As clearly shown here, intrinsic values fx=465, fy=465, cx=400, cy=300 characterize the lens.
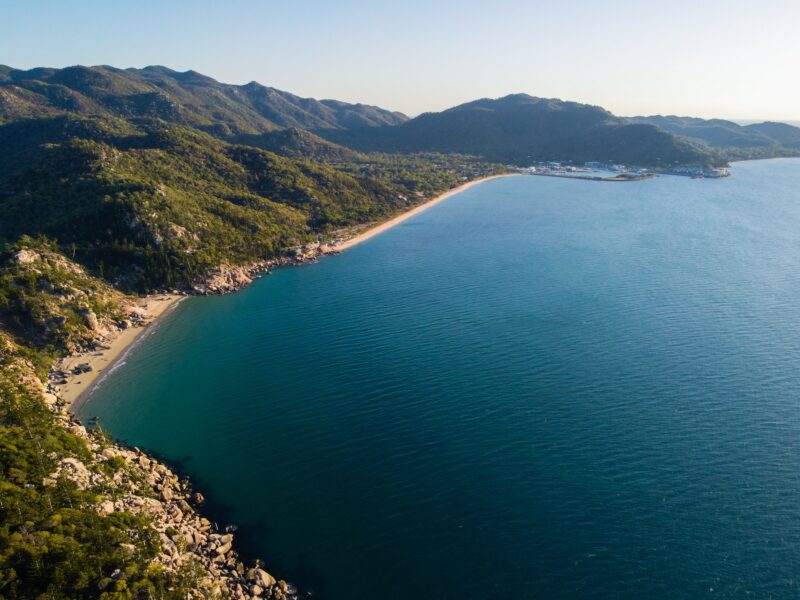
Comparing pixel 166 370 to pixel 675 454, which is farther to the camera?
pixel 166 370

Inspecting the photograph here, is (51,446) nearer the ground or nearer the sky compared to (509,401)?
nearer the sky

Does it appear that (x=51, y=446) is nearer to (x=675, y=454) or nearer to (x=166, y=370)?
(x=166, y=370)

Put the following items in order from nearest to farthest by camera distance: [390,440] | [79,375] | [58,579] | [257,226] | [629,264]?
[58,579] → [390,440] → [79,375] → [629,264] → [257,226]

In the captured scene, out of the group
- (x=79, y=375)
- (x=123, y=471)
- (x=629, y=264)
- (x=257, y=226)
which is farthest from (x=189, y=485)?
(x=629, y=264)

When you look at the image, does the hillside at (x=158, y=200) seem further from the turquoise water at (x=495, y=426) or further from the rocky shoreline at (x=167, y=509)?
the rocky shoreline at (x=167, y=509)

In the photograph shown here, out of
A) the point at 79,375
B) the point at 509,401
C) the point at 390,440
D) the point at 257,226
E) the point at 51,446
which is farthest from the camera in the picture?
the point at 257,226

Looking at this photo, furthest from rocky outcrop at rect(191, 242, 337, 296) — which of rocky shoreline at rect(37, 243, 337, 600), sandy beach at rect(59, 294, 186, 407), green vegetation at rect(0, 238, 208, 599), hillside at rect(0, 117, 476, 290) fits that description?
rocky shoreline at rect(37, 243, 337, 600)

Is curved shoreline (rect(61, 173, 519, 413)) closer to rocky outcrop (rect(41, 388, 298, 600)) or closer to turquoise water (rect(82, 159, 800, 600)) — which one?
turquoise water (rect(82, 159, 800, 600))

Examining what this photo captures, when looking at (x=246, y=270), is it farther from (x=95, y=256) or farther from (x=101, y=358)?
(x=101, y=358)
